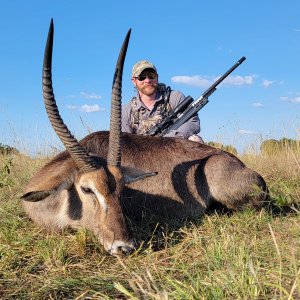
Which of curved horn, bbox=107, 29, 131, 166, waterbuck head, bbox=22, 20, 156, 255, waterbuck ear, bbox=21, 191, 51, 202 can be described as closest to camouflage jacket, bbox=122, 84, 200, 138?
waterbuck head, bbox=22, 20, 156, 255

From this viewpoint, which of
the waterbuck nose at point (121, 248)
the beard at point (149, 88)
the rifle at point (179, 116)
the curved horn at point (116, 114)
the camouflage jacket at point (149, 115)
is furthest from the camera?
the beard at point (149, 88)

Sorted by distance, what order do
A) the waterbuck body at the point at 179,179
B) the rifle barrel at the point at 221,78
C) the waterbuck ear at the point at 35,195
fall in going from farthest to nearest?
the rifle barrel at the point at 221,78 < the waterbuck body at the point at 179,179 < the waterbuck ear at the point at 35,195

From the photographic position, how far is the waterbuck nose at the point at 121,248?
4.01 meters

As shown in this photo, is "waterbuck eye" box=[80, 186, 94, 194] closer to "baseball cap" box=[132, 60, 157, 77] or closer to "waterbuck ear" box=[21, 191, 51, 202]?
"waterbuck ear" box=[21, 191, 51, 202]

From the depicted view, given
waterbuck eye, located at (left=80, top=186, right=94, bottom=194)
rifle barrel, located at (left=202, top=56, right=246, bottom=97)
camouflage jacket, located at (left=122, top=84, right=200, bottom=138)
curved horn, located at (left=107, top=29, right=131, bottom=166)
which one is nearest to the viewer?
waterbuck eye, located at (left=80, top=186, right=94, bottom=194)

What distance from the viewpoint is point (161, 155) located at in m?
6.25

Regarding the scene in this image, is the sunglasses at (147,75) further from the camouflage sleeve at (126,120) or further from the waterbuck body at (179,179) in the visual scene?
the waterbuck body at (179,179)

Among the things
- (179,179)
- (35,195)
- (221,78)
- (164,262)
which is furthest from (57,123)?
(221,78)

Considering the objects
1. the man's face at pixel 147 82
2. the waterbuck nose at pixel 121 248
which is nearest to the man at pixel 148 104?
the man's face at pixel 147 82

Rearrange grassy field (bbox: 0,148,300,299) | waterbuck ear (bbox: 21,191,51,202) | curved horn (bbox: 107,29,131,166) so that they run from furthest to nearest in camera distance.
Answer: curved horn (bbox: 107,29,131,166), waterbuck ear (bbox: 21,191,51,202), grassy field (bbox: 0,148,300,299)

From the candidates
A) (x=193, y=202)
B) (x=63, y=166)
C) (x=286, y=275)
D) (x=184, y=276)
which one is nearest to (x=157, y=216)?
(x=193, y=202)

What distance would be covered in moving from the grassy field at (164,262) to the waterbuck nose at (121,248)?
6 cm

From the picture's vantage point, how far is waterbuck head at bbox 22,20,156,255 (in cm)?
411

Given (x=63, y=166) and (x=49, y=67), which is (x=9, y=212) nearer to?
(x=63, y=166)
